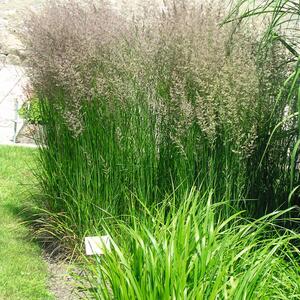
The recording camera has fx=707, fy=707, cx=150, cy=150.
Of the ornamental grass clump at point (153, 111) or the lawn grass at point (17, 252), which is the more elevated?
the ornamental grass clump at point (153, 111)

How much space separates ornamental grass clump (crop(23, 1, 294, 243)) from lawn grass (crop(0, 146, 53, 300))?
0.32 meters

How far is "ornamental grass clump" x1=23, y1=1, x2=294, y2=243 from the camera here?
412 centimetres

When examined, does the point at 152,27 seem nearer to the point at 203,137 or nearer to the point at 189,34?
the point at 189,34

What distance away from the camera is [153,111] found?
449 centimetres

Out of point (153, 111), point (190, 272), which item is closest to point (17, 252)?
point (153, 111)

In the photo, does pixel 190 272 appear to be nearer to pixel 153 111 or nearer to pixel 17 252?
pixel 153 111

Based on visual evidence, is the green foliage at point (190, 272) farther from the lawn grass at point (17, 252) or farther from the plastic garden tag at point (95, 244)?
the lawn grass at point (17, 252)

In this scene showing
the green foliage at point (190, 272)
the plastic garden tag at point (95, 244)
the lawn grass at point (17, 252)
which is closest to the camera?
the green foliage at point (190, 272)

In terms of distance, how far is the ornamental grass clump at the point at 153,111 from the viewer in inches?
162

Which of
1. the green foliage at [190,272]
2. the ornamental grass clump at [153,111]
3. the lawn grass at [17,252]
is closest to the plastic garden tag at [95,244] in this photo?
the green foliage at [190,272]

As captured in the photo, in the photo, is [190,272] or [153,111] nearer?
[190,272]

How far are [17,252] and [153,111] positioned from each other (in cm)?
138

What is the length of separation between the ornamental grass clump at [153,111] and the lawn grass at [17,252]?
0.32 m

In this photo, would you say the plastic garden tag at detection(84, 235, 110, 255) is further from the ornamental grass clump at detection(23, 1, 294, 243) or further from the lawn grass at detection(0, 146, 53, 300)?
the lawn grass at detection(0, 146, 53, 300)
